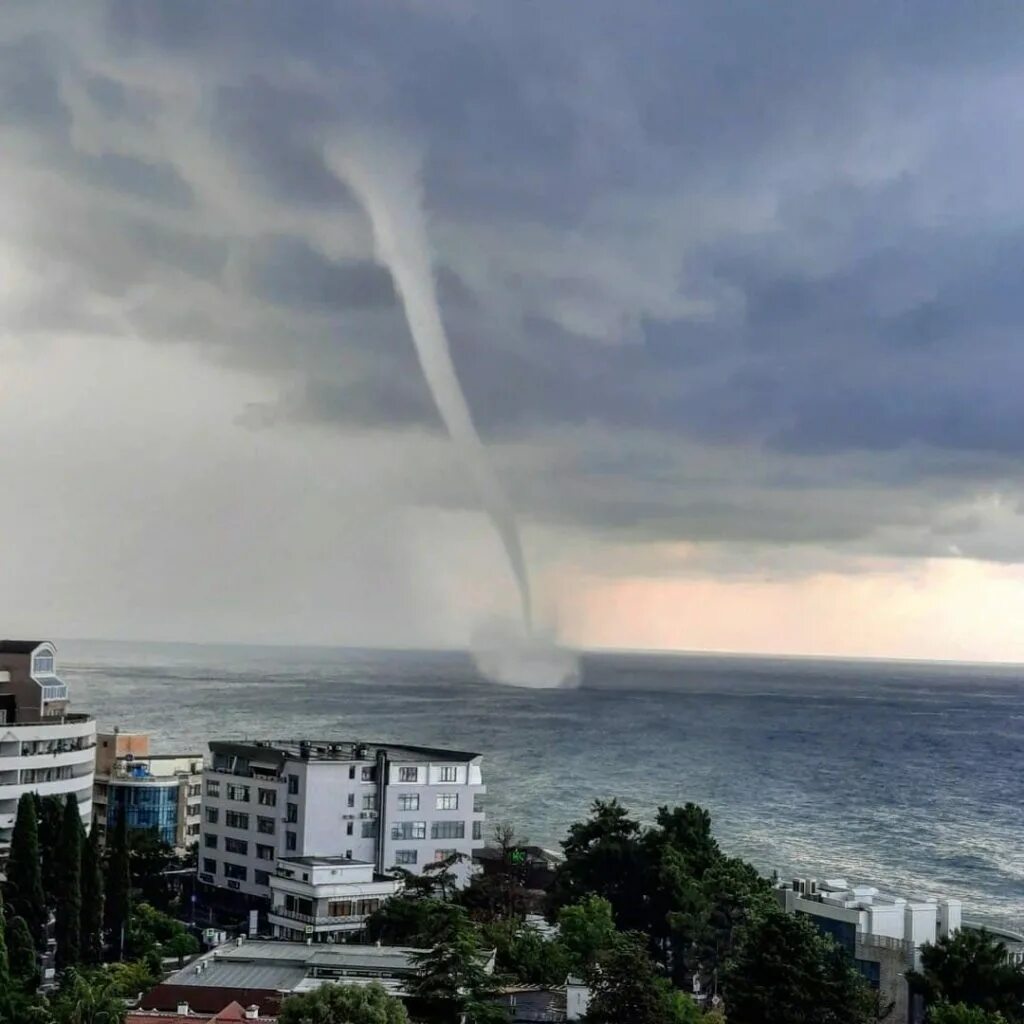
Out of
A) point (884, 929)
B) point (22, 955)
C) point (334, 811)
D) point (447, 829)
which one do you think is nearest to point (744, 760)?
point (447, 829)

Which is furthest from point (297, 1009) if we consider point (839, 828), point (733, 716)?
point (733, 716)

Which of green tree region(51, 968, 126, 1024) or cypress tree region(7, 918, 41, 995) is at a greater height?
green tree region(51, 968, 126, 1024)

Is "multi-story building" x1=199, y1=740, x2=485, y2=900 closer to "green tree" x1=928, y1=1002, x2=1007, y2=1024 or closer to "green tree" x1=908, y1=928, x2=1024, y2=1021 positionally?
"green tree" x1=908, y1=928, x2=1024, y2=1021

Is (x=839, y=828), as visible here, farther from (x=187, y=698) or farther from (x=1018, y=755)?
(x=187, y=698)

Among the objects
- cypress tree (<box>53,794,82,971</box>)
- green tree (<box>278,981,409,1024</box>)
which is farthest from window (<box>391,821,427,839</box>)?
green tree (<box>278,981,409,1024</box>)

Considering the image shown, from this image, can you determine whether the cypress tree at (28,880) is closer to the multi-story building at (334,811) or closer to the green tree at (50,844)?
the green tree at (50,844)

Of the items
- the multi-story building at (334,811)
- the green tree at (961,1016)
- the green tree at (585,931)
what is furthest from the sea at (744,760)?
the green tree at (961,1016)
